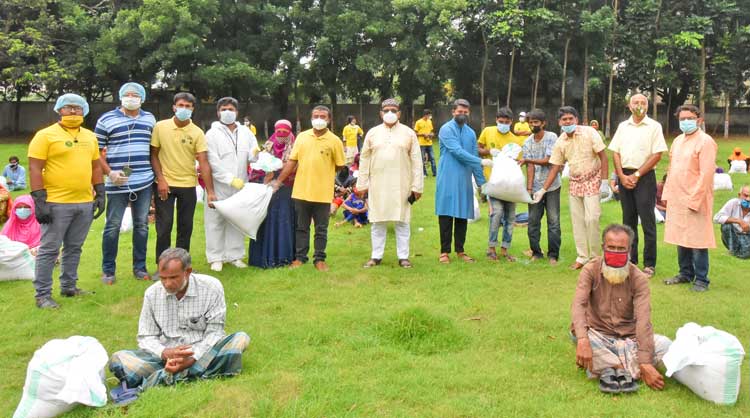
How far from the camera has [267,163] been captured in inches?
275

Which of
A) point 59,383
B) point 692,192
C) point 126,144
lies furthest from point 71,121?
point 692,192

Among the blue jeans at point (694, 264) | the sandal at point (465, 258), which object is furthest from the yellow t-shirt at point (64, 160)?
the blue jeans at point (694, 264)

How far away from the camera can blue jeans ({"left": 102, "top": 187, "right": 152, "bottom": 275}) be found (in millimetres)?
6316

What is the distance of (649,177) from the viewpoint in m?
6.67

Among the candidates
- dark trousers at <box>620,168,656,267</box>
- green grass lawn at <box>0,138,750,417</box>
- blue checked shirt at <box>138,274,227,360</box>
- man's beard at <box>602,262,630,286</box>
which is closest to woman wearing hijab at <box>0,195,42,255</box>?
green grass lawn at <box>0,138,750,417</box>

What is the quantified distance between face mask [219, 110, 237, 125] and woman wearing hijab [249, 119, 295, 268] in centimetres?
57

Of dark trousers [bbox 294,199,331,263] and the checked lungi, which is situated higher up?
dark trousers [bbox 294,199,331,263]

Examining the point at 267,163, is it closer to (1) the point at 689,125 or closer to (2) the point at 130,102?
(2) the point at 130,102

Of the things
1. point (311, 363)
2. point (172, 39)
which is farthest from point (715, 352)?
point (172, 39)

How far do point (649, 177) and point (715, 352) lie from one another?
327 cm

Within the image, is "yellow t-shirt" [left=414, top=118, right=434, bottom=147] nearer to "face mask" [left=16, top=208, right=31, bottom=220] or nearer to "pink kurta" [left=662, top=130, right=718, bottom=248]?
"pink kurta" [left=662, top=130, right=718, bottom=248]

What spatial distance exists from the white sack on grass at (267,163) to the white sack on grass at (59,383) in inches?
139

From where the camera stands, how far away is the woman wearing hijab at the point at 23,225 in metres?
7.66

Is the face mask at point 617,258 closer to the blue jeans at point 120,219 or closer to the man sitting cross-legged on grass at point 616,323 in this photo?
the man sitting cross-legged on grass at point 616,323
